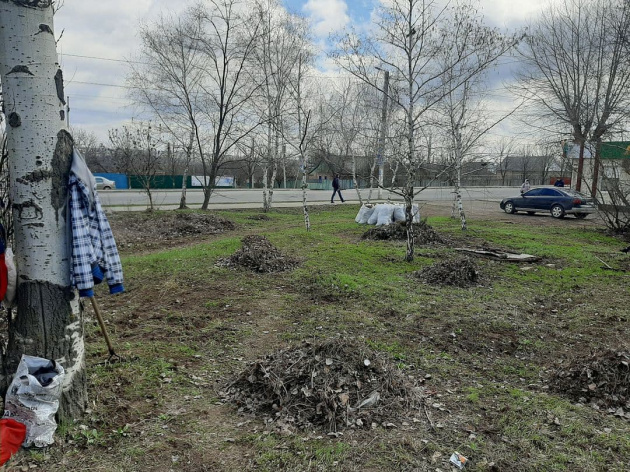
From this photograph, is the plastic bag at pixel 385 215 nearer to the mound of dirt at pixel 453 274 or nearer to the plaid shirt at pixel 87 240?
the mound of dirt at pixel 453 274

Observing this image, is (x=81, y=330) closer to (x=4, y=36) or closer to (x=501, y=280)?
(x=4, y=36)

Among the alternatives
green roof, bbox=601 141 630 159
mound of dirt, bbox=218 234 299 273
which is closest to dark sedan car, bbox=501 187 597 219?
green roof, bbox=601 141 630 159

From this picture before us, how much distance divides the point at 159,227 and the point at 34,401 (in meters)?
10.9

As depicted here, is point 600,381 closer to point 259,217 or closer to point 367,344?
point 367,344

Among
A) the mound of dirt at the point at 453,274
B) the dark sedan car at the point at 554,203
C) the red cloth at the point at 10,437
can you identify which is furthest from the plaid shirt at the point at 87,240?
the dark sedan car at the point at 554,203

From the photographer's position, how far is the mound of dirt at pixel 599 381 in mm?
3723

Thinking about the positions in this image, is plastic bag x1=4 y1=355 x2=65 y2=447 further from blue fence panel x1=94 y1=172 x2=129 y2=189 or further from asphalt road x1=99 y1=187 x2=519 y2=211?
blue fence panel x1=94 y1=172 x2=129 y2=189

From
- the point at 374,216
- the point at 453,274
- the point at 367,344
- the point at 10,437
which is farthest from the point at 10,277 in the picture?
the point at 374,216

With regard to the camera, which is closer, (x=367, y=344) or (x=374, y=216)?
(x=367, y=344)

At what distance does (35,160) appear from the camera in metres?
2.82

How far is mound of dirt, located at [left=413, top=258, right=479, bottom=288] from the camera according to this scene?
7.57 meters

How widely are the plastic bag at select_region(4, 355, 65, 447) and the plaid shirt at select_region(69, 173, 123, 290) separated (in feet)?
1.96

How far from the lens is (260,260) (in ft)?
26.7

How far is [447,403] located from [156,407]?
2.33 meters
